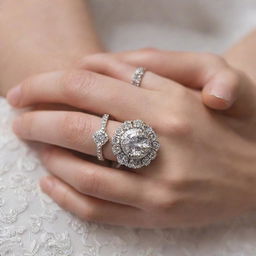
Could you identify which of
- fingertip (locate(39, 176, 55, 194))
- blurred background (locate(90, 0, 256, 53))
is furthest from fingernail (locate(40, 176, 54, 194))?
blurred background (locate(90, 0, 256, 53))

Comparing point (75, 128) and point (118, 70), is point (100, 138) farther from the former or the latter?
point (118, 70)

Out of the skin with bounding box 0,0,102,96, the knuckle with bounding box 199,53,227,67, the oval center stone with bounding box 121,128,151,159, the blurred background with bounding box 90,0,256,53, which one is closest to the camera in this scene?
the oval center stone with bounding box 121,128,151,159

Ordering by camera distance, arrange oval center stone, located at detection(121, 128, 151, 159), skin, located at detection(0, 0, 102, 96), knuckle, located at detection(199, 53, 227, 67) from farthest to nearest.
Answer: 1. skin, located at detection(0, 0, 102, 96)
2. knuckle, located at detection(199, 53, 227, 67)
3. oval center stone, located at detection(121, 128, 151, 159)

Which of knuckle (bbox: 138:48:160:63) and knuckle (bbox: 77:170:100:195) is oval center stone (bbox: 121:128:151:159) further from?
knuckle (bbox: 138:48:160:63)

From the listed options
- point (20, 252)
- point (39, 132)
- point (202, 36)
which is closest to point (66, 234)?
point (20, 252)

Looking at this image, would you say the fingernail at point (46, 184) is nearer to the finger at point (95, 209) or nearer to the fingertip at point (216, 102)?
the finger at point (95, 209)

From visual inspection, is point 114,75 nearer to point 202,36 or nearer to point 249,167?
point 249,167

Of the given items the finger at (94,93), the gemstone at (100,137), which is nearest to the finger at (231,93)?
the finger at (94,93)
